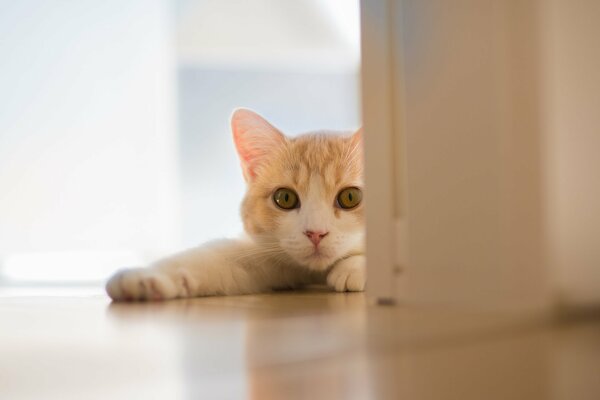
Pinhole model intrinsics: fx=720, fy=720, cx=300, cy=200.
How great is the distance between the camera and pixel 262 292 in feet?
5.58

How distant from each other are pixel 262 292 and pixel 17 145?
9.74 feet

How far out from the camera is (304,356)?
672 mm

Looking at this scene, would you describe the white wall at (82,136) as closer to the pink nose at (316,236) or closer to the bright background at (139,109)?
the bright background at (139,109)

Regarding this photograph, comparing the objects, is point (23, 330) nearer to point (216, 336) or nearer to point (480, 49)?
point (216, 336)

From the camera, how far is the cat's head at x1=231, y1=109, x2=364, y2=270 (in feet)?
5.41

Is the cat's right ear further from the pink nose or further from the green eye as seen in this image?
the pink nose

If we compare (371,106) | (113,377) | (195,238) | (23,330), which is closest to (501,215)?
(371,106)

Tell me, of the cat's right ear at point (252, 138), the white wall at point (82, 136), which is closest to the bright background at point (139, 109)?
the white wall at point (82, 136)

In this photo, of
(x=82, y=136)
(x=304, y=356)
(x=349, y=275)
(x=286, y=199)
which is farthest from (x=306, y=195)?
(x=82, y=136)

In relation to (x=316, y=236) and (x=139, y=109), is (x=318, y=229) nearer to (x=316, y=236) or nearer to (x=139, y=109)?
(x=316, y=236)

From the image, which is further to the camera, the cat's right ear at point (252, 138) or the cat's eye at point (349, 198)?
the cat's right ear at point (252, 138)

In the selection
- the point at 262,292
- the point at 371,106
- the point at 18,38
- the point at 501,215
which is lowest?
the point at 262,292

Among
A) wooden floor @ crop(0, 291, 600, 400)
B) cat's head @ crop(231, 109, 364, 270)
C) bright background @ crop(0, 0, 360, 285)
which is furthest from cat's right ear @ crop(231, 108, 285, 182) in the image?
bright background @ crop(0, 0, 360, 285)

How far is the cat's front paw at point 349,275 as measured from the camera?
156 cm
